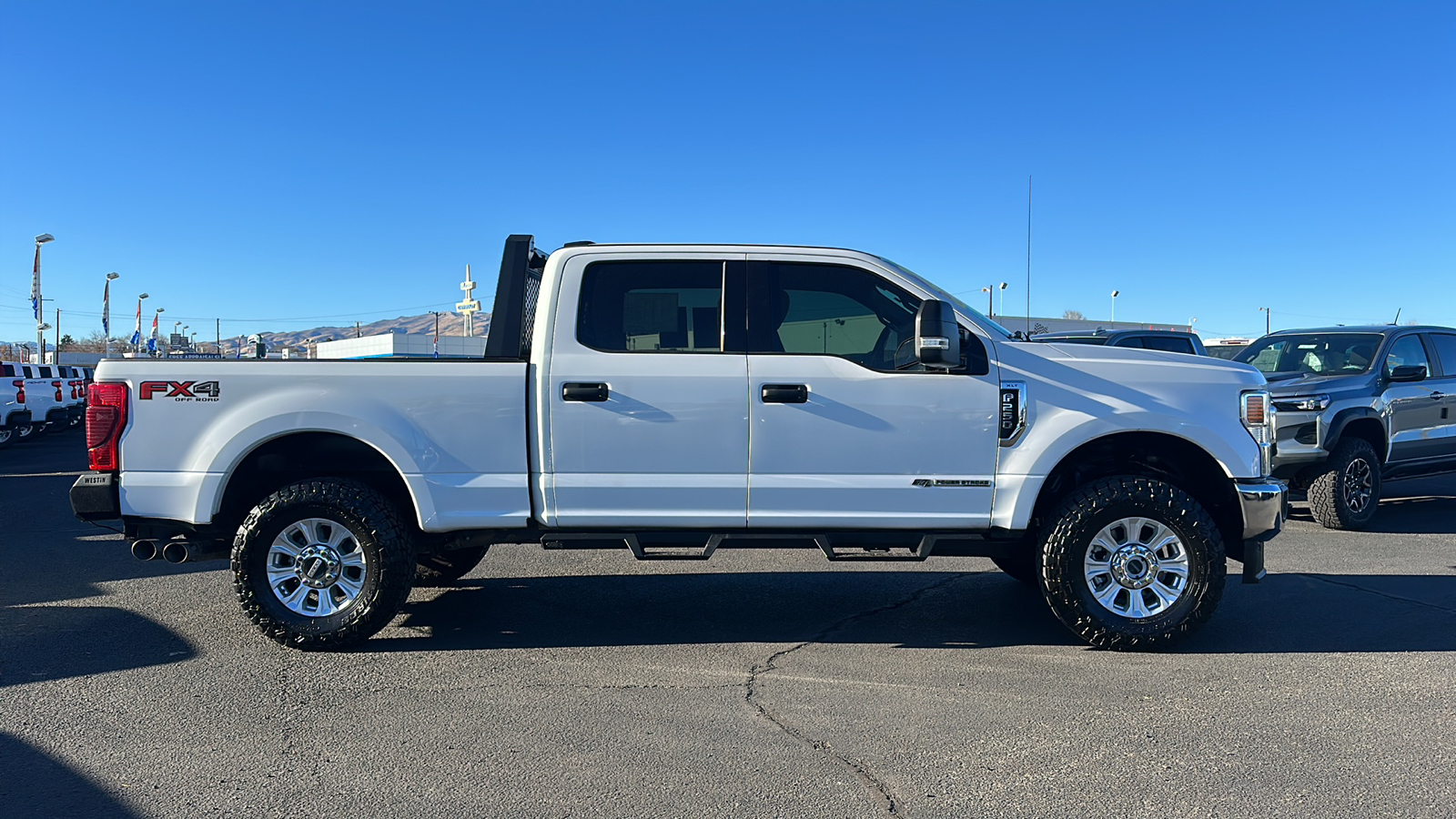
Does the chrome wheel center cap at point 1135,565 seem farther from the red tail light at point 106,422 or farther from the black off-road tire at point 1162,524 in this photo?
the red tail light at point 106,422

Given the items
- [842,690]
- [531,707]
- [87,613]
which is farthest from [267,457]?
[842,690]

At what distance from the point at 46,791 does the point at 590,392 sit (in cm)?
269

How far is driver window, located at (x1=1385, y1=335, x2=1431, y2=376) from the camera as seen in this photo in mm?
9297

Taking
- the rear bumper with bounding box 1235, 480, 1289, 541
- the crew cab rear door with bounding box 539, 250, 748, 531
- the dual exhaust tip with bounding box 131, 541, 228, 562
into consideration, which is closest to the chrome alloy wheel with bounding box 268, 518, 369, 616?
the dual exhaust tip with bounding box 131, 541, 228, 562

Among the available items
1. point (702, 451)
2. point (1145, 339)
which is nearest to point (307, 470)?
point (702, 451)

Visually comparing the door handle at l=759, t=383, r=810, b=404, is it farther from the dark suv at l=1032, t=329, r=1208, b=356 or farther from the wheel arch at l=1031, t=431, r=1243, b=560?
the dark suv at l=1032, t=329, r=1208, b=356

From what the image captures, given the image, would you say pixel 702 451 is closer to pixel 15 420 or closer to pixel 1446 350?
pixel 1446 350

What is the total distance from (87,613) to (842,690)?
4.47 m

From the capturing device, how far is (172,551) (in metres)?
5.14

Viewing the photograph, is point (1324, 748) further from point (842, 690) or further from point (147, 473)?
point (147, 473)

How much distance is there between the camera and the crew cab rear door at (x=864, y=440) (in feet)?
16.5

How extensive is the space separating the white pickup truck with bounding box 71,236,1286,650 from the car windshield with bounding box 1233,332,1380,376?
524 centimetres

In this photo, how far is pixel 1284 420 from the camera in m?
8.70

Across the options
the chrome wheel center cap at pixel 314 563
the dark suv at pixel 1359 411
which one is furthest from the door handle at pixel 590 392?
the dark suv at pixel 1359 411
